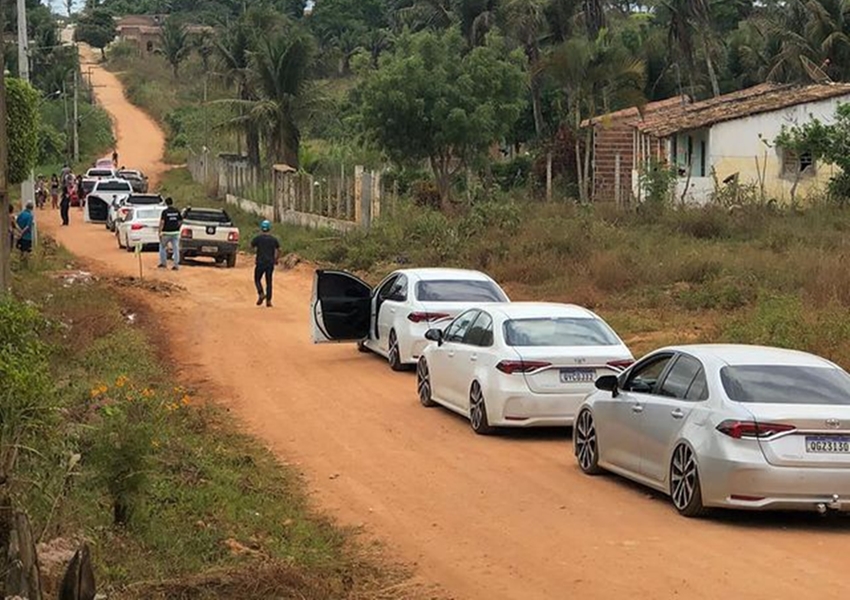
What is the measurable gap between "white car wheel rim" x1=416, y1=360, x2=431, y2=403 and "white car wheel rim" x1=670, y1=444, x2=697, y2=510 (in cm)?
637

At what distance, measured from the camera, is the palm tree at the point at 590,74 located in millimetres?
49406

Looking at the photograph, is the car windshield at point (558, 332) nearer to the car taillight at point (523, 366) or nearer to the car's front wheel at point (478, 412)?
the car taillight at point (523, 366)

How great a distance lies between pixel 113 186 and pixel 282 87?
867 centimetres

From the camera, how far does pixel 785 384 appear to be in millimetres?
11719

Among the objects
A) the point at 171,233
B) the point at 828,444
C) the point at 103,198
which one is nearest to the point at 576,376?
the point at 828,444

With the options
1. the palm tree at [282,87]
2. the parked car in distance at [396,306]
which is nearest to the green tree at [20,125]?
the parked car in distance at [396,306]

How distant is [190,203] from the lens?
6575 centimetres

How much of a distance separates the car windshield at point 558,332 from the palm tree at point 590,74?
33575 mm

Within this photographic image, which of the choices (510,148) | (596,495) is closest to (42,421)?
(596,495)

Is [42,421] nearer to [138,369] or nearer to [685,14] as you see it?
[138,369]

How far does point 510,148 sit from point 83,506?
2401 inches

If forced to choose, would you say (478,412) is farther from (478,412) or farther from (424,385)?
(424,385)

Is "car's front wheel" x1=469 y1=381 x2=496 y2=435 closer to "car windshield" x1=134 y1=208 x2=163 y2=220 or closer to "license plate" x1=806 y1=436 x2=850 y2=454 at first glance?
"license plate" x1=806 y1=436 x2=850 y2=454

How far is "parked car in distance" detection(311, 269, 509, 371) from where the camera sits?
2088 centimetres
